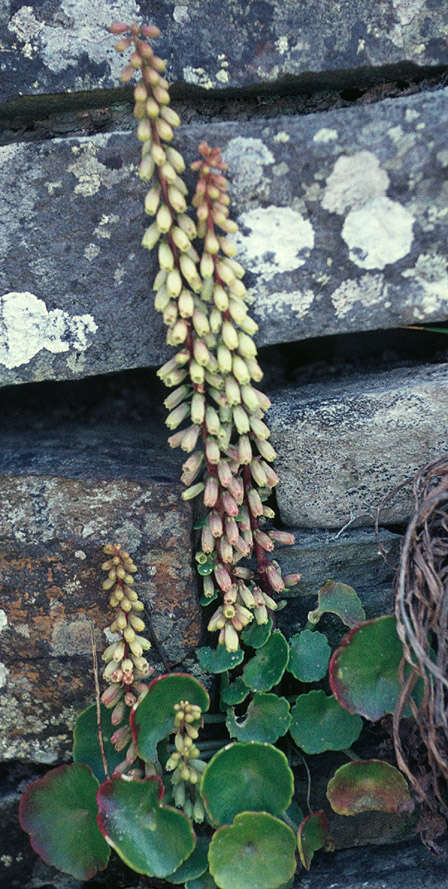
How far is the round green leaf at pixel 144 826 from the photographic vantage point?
130 cm

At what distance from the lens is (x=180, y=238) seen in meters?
1.21

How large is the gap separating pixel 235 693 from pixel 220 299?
744mm

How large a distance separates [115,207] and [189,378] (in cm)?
33

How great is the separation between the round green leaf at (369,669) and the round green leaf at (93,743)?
454 mm

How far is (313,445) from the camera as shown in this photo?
1.48m

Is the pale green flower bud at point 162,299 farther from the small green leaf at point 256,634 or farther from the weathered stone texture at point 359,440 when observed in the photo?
the small green leaf at point 256,634

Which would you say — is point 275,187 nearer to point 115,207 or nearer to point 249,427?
point 115,207

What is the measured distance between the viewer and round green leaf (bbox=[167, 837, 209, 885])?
1.35 meters

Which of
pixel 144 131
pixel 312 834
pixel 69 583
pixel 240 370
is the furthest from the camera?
pixel 69 583

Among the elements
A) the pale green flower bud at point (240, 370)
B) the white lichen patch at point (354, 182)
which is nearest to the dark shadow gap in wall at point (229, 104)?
the white lichen patch at point (354, 182)

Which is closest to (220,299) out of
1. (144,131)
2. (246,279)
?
(246,279)

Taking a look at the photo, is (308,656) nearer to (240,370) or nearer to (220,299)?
(240,370)

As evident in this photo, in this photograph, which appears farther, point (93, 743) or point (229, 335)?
point (93, 743)

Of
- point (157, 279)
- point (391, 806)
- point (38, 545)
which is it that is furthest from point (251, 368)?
point (391, 806)
